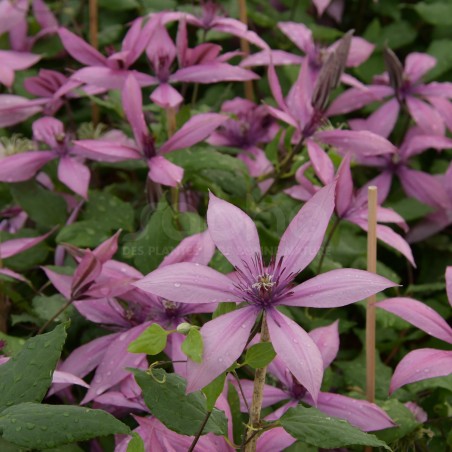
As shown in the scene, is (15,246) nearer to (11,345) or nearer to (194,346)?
(11,345)

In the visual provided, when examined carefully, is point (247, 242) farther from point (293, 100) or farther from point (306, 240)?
point (293, 100)

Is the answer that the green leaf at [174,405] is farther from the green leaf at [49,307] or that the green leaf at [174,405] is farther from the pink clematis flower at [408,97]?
the pink clematis flower at [408,97]

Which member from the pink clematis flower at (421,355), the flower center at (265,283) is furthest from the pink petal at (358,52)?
the flower center at (265,283)

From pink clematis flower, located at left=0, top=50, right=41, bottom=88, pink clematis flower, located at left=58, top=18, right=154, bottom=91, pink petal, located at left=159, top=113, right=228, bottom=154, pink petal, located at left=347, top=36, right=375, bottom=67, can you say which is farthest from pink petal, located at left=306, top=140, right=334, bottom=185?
pink clematis flower, located at left=0, top=50, right=41, bottom=88

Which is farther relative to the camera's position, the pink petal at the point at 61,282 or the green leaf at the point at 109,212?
the green leaf at the point at 109,212

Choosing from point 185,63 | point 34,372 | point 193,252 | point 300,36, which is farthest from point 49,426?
point 300,36

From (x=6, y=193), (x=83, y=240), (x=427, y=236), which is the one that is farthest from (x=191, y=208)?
(x=427, y=236)

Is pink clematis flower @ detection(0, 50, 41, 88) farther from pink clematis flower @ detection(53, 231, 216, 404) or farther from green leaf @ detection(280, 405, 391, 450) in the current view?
green leaf @ detection(280, 405, 391, 450)
